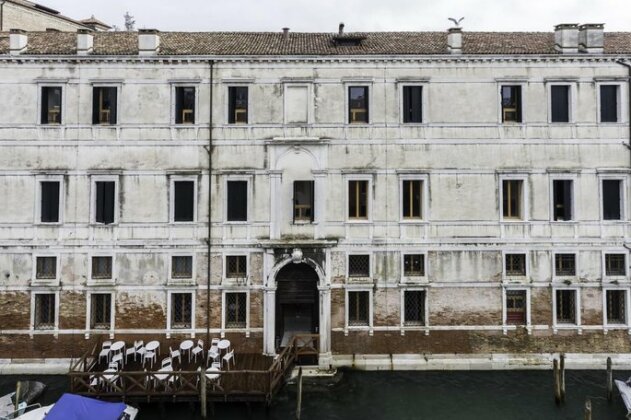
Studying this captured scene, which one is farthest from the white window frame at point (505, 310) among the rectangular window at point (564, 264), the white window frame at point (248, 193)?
the white window frame at point (248, 193)

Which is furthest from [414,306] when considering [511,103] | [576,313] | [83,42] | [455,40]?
[83,42]

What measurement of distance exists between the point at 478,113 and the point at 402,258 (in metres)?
5.85

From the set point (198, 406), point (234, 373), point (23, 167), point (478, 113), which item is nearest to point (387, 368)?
point (234, 373)

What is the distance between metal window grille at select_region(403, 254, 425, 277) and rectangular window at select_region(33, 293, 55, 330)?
41.1 feet

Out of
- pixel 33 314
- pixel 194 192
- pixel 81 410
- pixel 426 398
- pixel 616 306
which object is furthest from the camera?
pixel 616 306

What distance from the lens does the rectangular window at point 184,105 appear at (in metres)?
17.1

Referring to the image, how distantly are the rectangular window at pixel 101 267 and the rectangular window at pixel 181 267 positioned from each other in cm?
224

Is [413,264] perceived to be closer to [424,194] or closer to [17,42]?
[424,194]

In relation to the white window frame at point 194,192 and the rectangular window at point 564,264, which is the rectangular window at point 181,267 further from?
the rectangular window at point 564,264

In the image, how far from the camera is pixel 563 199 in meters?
17.1

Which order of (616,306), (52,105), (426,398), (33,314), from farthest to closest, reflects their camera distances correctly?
(52,105)
(616,306)
(33,314)
(426,398)

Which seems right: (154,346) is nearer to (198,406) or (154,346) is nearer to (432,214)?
(198,406)

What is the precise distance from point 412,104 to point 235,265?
8.56m

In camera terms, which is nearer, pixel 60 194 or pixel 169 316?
pixel 169 316
